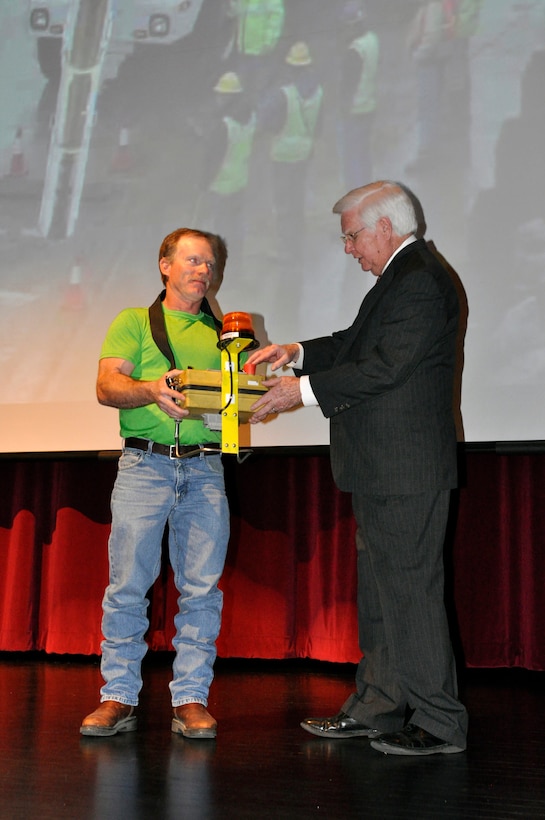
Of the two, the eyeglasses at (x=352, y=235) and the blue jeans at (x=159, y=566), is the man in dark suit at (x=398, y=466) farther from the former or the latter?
the blue jeans at (x=159, y=566)

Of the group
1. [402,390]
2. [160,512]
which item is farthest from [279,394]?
[160,512]

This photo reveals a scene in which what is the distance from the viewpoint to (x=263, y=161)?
333cm

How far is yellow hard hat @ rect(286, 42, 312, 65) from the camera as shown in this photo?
327 centimetres

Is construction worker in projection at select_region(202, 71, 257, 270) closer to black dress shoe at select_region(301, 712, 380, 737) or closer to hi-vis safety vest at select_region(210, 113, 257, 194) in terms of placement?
hi-vis safety vest at select_region(210, 113, 257, 194)

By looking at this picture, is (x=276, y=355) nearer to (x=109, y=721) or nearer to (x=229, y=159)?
(x=109, y=721)

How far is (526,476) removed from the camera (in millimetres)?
3305

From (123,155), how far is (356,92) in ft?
3.32

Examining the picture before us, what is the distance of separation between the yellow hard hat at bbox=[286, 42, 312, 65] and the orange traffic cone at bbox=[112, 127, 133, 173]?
75cm

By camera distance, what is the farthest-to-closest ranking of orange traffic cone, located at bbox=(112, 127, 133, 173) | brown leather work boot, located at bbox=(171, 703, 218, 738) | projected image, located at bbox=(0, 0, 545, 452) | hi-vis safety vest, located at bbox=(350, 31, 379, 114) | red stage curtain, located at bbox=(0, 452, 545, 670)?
1. orange traffic cone, located at bbox=(112, 127, 133, 173)
2. red stage curtain, located at bbox=(0, 452, 545, 670)
3. hi-vis safety vest, located at bbox=(350, 31, 379, 114)
4. projected image, located at bbox=(0, 0, 545, 452)
5. brown leather work boot, located at bbox=(171, 703, 218, 738)

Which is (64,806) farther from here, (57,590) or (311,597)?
(57,590)

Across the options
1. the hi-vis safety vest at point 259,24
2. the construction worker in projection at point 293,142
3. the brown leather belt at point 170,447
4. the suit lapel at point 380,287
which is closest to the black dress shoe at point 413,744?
the brown leather belt at point 170,447

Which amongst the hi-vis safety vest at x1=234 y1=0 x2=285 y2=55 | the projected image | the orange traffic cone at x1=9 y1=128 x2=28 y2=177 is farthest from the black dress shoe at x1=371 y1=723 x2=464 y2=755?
the orange traffic cone at x1=9 y1=128 x2=28 y2=177

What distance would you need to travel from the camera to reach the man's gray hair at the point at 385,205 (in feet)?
7.52

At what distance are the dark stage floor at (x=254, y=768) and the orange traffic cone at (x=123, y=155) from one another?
2.10 meters
